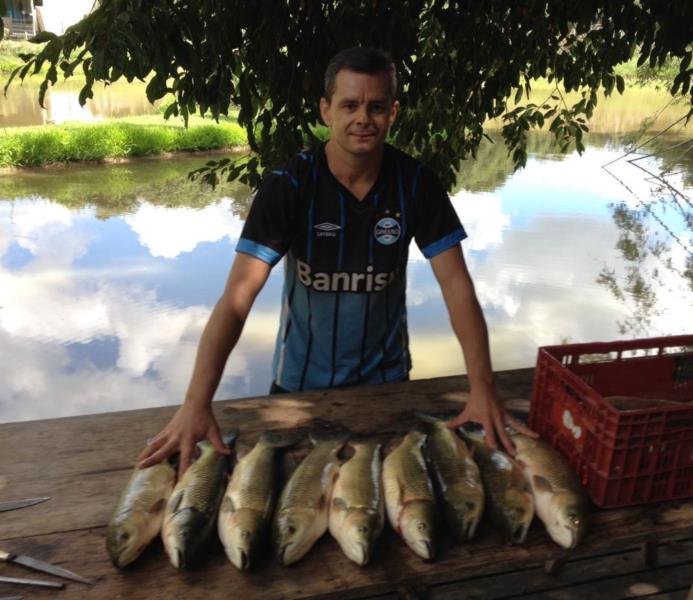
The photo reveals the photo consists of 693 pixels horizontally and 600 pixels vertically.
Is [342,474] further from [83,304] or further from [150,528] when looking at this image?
[83,304]

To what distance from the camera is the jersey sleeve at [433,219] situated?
6.73ft

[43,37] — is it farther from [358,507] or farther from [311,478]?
[358,507]

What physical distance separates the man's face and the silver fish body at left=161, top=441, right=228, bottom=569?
1.00m

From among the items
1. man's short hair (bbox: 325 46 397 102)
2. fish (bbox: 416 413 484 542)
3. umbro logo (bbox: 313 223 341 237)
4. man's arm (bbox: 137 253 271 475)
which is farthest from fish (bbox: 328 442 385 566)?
man's short hair (bbox: 325 46 397 102)

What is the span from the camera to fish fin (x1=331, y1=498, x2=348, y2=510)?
147cm

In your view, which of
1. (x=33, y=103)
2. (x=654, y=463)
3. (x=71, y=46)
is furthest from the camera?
(x=33, y=103)

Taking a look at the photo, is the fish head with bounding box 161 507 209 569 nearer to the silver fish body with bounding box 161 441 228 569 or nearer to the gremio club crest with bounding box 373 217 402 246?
the silver fish body with bounding box 161 441 228 569

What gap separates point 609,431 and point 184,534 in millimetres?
993

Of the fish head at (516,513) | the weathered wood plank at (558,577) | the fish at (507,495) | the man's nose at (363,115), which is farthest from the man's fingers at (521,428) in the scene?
the weathered wood plank at (558,577)

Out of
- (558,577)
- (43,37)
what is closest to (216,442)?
(43,37)

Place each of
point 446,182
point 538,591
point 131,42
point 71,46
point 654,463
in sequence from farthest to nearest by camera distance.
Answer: point 446,182 → point 538,591 → point 71,46 → point 131,42 → point 654,463

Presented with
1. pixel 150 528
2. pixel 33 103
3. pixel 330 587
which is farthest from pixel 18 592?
pixel 33 103

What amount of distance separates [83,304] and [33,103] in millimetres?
21645

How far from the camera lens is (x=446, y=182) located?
4.28 meters
